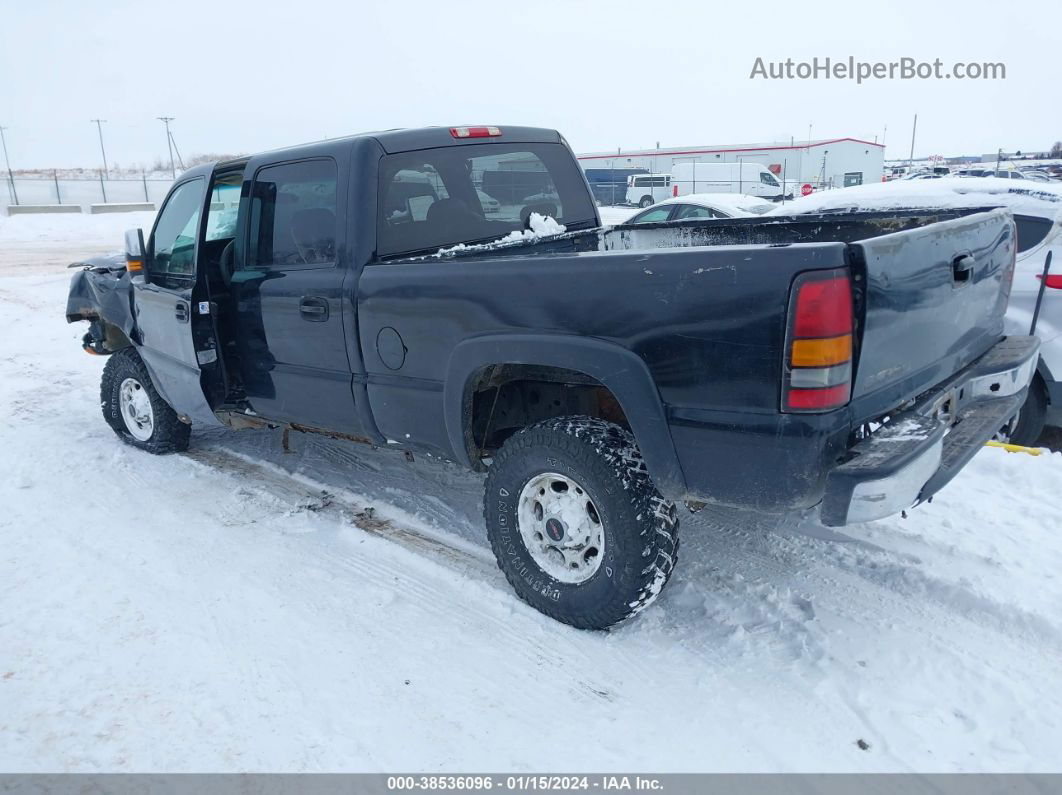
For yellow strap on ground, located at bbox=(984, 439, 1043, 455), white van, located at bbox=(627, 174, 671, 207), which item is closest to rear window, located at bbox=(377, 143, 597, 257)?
yellow strap on ground, located at bbox=(984, 439, 1043, 455)

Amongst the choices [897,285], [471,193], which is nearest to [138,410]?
[471,193]

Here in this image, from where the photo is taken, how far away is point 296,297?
410 centimetres

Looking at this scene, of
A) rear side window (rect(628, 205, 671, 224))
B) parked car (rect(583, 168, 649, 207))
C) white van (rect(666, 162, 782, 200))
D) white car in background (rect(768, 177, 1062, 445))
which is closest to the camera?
white car in background (rect(768, 177, 1062, 445))

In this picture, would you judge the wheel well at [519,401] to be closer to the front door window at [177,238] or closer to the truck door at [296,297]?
the truck door at [296,297]

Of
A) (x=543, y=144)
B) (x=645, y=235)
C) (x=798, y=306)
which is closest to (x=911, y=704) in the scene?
(x=798, y=306)

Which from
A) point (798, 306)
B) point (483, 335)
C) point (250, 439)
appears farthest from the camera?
point (250, 439)

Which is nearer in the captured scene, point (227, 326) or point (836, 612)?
point (836, 612)

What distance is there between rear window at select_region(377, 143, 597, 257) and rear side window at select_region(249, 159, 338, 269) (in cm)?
32

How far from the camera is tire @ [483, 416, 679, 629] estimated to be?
307 cm

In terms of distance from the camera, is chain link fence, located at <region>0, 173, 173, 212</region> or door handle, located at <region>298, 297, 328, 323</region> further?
chain link fence, located at <region>0, 173, 173, 212</region>

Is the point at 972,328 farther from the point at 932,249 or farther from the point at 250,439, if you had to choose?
the point at 250,439

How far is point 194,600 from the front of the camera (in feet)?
12.0

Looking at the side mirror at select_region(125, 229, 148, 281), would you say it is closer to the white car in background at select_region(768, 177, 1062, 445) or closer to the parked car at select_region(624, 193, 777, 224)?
the white car in background at select_region(768, 177, 1062, 445)

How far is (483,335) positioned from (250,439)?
3.44m
